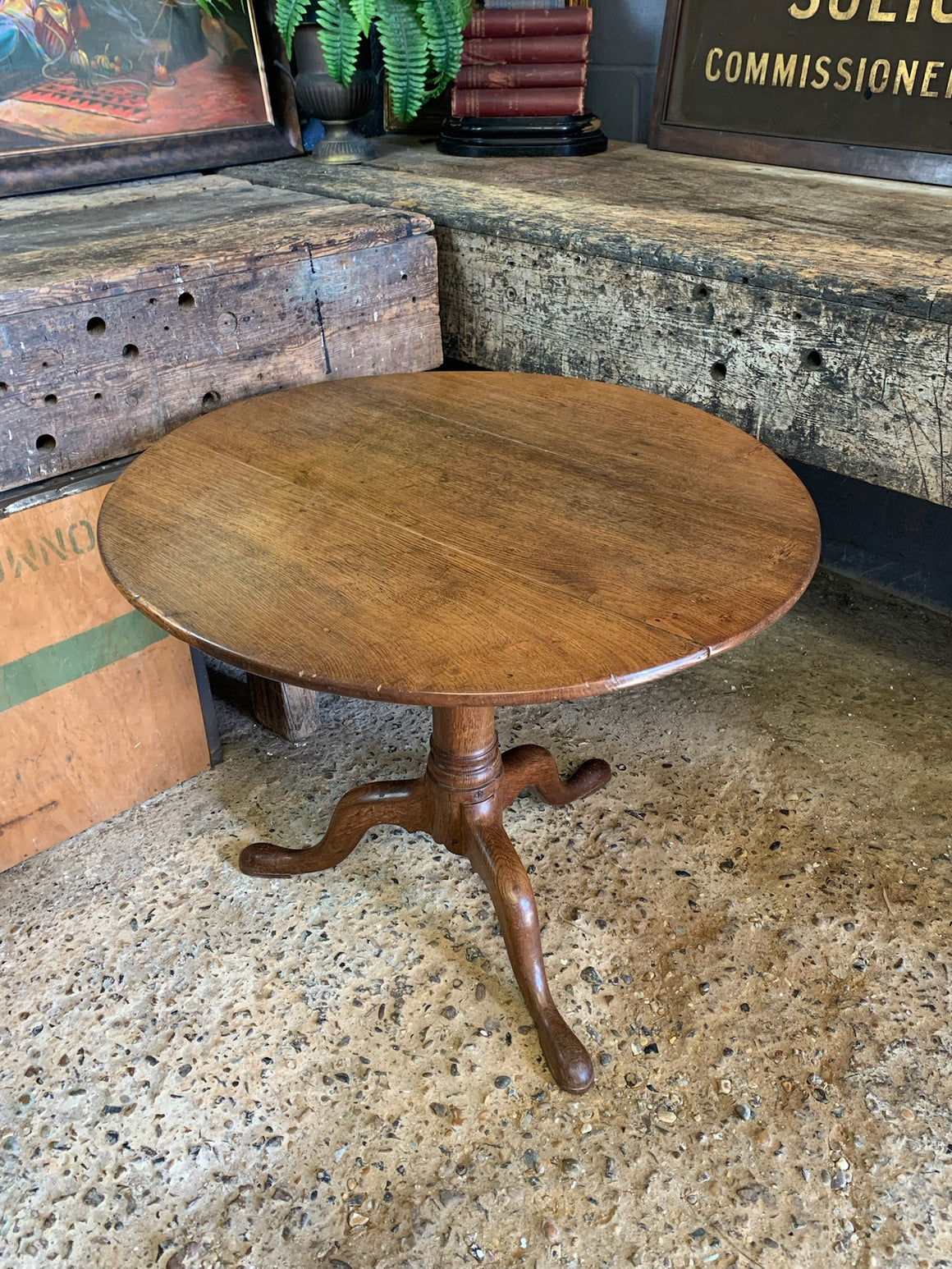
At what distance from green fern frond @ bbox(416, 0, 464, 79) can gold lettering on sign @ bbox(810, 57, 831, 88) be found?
741mm

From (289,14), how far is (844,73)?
1113 mm

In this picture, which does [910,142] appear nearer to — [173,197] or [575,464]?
[575,464]

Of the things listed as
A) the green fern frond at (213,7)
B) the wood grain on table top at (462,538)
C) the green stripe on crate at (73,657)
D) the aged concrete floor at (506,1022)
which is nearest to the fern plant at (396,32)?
the green fern frond at (213,7)

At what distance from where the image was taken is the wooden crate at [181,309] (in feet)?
4.63

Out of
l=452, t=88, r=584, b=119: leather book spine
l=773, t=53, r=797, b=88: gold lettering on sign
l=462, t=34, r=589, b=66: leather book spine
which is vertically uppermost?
l=462, t=34, r=589, b=66: leather book spine

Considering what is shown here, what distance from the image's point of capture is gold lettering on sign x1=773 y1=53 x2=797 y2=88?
6.70 feet

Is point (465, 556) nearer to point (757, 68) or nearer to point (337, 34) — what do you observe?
point (337, 34)

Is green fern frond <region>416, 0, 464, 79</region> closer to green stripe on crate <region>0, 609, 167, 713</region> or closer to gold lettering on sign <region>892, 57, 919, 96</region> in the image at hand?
gold lettering on sign <region>892, 57, 919, 96</region>

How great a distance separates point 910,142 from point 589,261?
29.9 inches

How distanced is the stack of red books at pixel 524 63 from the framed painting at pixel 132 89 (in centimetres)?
42

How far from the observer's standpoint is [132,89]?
Result: 2.08 m

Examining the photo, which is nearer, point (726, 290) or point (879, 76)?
point (726, 290)

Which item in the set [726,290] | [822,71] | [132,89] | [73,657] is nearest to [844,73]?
[822,71]

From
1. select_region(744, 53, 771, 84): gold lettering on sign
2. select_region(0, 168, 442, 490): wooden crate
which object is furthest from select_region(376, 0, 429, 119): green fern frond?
select_region(744, 53, 771, 84): gold lettering on sign
